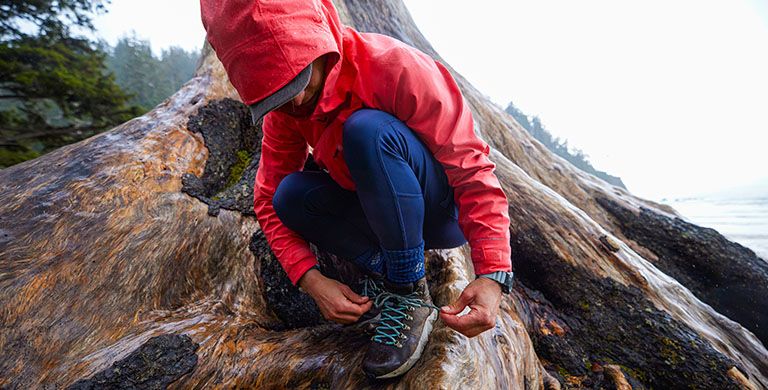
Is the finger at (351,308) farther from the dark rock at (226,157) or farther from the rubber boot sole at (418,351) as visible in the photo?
the dark rock at (226,157)

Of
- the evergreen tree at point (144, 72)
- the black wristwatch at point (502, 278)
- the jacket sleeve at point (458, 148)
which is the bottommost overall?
the evergreen tree at point (144, 72)

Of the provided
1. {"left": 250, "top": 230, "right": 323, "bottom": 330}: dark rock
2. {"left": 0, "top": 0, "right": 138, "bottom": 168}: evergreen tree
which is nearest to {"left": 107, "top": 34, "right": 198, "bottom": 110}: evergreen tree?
{"left": 0, "top": 0, "right": 138, "bottom": 168}: evergreen tree

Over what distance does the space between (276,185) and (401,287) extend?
0.73 metres

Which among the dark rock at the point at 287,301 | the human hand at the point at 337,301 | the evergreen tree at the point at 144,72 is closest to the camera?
the human hand at the point at 337,301

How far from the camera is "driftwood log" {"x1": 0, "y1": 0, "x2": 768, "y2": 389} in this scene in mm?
1280

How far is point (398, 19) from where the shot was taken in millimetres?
4828

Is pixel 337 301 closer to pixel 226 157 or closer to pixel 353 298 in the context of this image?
pixel 353 298

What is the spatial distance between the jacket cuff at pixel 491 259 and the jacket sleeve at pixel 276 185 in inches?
27.0

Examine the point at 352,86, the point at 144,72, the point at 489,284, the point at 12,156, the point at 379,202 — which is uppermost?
the point at 352,86

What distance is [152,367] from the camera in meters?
1.23

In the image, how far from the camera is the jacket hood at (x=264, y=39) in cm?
86

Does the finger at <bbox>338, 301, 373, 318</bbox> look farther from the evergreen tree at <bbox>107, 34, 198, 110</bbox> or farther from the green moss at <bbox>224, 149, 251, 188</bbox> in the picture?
the evergreen tree at <bbox>107, 34, 198, 110</bbox>

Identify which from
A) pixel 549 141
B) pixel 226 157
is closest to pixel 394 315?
pixel 226 157

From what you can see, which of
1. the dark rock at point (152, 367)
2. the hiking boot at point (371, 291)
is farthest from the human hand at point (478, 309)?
the dark rock at point (152, 367)
